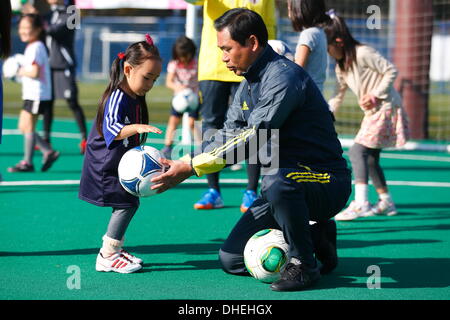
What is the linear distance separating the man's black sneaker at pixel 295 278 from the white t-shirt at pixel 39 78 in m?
5.69

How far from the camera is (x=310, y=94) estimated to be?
5031 mm

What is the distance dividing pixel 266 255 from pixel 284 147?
0.70 m

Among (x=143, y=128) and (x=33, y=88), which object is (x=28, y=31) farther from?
(x=143, y=128)

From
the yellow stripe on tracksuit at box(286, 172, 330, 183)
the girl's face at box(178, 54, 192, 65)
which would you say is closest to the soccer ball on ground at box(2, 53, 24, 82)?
the girl's face at box(178, 54, 192, 65)

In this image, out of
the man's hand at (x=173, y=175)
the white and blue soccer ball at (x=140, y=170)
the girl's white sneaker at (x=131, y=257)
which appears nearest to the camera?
the man's hand at (x=173, y=175)

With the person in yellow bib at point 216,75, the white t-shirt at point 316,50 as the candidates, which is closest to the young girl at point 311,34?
the white t-shirt at point 316,50

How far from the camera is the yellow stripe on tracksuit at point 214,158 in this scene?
190 inches

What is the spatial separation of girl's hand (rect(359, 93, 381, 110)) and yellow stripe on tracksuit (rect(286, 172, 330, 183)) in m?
2.47

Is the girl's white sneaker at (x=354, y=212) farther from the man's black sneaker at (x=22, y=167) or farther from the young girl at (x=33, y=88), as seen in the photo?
the man's black sneaker at (x=22, y=167)

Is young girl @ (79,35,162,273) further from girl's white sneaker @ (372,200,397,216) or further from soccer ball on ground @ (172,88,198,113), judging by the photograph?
soccer ball on ground @ (172,88,198,113)

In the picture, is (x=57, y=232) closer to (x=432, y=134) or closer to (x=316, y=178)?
(x=316, y=178)

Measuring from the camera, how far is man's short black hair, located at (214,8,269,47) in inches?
196

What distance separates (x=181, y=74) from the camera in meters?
11.4

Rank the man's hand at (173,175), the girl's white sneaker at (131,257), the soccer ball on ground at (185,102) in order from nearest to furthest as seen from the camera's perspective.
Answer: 1. the man's hand at (173,175)
2. the girl's white sneaker at (131,257)
3. the soccer ball on ground at (185,102)
